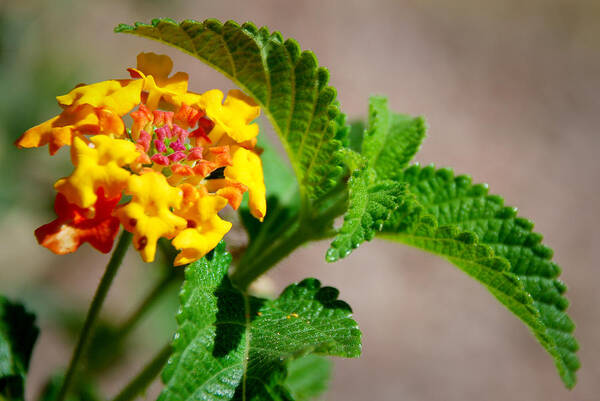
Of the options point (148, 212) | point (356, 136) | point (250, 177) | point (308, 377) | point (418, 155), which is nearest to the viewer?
point (148, 212)

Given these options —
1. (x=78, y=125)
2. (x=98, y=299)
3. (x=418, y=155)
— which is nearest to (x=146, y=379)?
(x=98, y=299)

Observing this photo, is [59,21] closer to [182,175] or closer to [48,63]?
[48,63]

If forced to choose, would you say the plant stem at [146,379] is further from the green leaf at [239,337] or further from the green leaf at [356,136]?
the green leaf at [356,136]

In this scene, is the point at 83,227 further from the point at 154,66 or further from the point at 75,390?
the point at 75,390

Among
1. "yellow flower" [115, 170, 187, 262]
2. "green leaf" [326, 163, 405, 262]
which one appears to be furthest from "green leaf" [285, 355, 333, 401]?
"yellow flower" [115, 170, 187, 262]

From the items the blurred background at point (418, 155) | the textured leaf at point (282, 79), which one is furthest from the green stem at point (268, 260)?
the blurred background at point (418, 155)

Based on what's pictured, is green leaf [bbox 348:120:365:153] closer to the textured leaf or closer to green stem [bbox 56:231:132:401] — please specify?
the textured leaf
